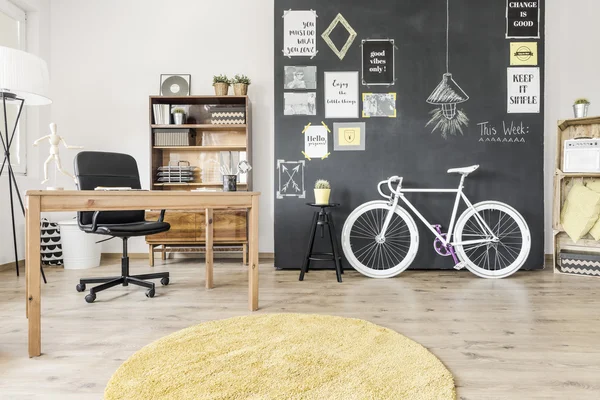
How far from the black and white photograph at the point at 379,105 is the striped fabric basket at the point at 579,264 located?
1983 mm

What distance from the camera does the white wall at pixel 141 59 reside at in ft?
13.0

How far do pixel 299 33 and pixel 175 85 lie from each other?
147cm

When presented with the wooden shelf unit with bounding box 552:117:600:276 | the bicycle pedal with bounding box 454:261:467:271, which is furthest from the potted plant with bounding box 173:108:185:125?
the wooden shelf unit with bounding box 552:117:600:276

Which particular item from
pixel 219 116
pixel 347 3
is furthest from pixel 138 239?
pixel 347 3

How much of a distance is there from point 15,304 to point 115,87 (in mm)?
2510

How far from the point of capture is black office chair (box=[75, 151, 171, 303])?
8.18 ft

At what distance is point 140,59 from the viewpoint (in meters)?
4.00

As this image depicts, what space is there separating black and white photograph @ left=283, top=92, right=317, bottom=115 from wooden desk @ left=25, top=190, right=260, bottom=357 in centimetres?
146

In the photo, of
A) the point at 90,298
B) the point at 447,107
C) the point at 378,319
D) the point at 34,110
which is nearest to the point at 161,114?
the point at 34,110

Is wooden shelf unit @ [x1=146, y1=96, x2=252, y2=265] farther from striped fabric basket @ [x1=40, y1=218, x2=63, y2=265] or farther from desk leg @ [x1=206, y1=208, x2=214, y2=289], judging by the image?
striped fabric basket @ [x1=40, y1=218, x2=63, y2=265]

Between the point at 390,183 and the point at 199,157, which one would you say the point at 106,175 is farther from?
the point at 390,183

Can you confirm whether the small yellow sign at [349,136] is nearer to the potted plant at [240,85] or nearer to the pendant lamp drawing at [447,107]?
the pendant lamp drawing at [447,107]

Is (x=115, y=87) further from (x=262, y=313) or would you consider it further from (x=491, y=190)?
(x=491, y=190)

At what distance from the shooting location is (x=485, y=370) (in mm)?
1438
